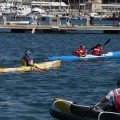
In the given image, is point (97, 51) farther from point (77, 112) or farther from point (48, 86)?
point (77, 112)

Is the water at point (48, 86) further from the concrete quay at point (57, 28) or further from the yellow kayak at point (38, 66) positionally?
the concrete quay at point (57, 28)

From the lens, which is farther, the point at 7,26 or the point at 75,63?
the point at 7,26

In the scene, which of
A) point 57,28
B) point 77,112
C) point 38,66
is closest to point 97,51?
point 38,66

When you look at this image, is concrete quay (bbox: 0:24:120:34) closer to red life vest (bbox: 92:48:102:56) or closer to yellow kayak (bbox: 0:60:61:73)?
red life vest (bbox: 92:48:102:56)

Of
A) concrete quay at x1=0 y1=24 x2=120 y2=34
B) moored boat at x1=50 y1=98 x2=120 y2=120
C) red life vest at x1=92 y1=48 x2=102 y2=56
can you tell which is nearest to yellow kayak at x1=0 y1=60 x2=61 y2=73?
red life vest at x1=92 y1=48 x2=102 y2=56

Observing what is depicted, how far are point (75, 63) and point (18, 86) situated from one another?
42.9 feet

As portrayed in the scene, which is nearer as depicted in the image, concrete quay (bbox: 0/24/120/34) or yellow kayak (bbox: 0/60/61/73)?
yellow kayak (bbox: 0/60/61/73)

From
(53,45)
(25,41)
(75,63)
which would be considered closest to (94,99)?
(75,63)

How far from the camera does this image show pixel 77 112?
2172 cm

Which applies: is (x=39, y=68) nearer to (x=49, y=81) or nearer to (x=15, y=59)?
(x=49, y=81)

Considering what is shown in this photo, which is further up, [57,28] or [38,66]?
[38,66]

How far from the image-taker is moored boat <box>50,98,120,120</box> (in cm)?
2066

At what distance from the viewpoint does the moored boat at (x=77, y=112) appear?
67.8 ft

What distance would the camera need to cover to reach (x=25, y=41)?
242 feet
